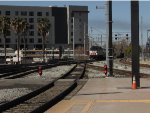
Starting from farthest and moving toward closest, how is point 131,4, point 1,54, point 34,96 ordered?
point 1,54
point 131,4
point 34,96

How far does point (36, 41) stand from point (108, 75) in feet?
498

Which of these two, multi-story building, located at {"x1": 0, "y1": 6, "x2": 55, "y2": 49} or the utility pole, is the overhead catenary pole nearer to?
the utility pole

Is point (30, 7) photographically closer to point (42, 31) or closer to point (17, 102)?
point (42, 31)

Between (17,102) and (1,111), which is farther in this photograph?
(17,102)

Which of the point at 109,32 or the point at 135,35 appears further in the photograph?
the point at 109,32

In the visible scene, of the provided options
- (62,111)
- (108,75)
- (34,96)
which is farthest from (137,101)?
(108,75)

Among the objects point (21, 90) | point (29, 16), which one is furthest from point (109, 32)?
point (29, 16)

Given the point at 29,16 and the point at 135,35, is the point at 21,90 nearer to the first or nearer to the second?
the point at 135,35

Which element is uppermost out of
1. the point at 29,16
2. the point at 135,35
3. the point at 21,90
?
the point at 29,16

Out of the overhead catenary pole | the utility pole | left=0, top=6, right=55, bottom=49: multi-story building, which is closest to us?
the overhead catenary pole

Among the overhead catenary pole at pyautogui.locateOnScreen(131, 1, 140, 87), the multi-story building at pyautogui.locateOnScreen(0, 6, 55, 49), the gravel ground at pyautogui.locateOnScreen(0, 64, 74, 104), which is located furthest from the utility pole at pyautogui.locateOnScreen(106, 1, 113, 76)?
the multi-story building at pyautogui.locateOnScreen(0, 6, 55, 49)

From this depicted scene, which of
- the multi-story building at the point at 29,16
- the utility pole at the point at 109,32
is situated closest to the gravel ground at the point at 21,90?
the utility pole at the point at 109,32

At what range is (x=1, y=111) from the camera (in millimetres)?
13609

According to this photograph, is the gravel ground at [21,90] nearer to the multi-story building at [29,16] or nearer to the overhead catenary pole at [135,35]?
the overhead catenary pole at [135,35]
